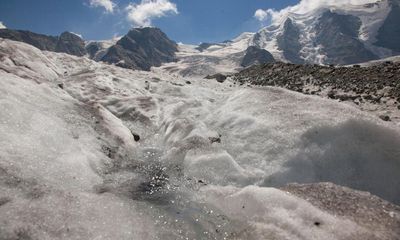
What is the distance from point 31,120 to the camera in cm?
2002

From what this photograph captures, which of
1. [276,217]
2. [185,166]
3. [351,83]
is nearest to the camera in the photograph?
[276,217]

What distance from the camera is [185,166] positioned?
19.2 m

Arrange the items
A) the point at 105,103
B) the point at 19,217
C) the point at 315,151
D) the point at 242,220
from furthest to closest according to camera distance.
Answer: the point at 105,103
the point at 315,151
the point at 242,220
the point at 19,217

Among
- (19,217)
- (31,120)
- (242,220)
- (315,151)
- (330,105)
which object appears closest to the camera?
(19,217)

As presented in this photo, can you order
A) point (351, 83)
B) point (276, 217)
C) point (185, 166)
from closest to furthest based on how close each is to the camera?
1. point (276, 217)
2. point (185, 166)
3. point (351, 83)

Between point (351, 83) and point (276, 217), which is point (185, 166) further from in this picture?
point (351, 83)

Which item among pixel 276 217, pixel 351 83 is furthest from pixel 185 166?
pixel 351 83

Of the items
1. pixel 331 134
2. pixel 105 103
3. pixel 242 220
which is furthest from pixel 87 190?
pixel 105 103

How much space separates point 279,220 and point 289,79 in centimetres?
3328

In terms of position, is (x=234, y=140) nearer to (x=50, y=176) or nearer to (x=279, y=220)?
(x=279, y=220)

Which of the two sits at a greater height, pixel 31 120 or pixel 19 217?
pixel 31 120

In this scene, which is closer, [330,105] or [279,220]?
[279,220]

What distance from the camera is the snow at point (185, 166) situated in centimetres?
1280

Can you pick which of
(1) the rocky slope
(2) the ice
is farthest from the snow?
(1) the rocky slope
